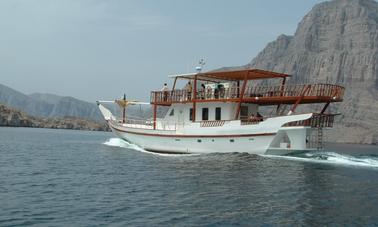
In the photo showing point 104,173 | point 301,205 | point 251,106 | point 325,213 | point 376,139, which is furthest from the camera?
point 376,139

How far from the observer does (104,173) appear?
2297cm

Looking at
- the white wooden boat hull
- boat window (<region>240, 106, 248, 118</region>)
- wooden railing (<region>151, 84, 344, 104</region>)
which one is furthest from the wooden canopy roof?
the white wooden boat hull

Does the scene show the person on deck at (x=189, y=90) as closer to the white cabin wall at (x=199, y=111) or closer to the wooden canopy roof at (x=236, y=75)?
the white cabin wall at (x=199, y=111)

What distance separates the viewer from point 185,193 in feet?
57.4

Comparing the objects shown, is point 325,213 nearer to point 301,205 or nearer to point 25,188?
point 301,205

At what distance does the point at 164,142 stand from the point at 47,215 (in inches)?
864

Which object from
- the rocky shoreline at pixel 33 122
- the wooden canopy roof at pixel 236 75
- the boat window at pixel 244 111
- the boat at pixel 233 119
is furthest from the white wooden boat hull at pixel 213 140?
the rocky shoreline at pixel 33 122

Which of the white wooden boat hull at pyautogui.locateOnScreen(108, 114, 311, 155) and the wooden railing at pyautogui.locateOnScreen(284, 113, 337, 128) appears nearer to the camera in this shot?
the wooden railing at pyautogui.locateOnScreen(284, 113, 337, 128)

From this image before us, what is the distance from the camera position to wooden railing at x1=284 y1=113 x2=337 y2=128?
100 feet

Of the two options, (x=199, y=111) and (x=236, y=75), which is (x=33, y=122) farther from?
(x=236, y=75)

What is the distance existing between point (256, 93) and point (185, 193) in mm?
17456

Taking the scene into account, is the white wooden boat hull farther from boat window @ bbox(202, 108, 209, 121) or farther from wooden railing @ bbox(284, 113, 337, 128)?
boat window @ bbox(202, 108, 209, 121)

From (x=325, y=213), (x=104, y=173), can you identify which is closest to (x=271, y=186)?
(x=325, y=213)

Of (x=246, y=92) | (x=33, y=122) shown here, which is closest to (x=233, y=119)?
(x=246, y=92)
